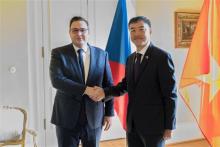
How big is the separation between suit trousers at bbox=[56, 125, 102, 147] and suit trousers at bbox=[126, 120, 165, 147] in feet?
0.92

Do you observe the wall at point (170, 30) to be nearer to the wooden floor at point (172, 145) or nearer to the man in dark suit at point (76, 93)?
the wooden floor at point (172, 145)

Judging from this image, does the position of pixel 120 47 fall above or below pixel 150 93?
above

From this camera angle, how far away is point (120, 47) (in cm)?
290

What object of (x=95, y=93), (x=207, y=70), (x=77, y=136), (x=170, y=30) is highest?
(x=170, y=30)

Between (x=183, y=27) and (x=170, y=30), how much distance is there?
0.21 meters

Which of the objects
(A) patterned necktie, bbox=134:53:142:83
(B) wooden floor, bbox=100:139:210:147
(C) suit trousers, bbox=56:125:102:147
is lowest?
(B) wooden floor, bbox=100:139:210:147

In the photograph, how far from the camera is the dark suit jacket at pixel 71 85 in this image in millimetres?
2059

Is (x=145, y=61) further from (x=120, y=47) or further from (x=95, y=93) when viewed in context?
(x=120, y=47)

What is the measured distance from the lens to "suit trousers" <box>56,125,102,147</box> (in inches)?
82.3

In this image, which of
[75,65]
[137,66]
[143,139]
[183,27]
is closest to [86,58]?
[75,65]

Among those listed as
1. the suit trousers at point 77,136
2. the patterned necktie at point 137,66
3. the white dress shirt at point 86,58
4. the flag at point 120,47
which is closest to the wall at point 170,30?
the flag at point 120,47

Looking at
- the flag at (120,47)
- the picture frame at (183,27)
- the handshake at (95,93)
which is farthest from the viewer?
the picture frame at (183,27)

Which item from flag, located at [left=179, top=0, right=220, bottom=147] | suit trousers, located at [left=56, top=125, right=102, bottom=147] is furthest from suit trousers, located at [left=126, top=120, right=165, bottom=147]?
flag, located at [left=179, top=0, right=220, bottom=147]

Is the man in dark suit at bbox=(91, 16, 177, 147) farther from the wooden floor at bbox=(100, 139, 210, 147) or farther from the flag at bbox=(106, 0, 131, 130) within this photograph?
the wooden floor at bbox=(100, 139, 210, 147)
